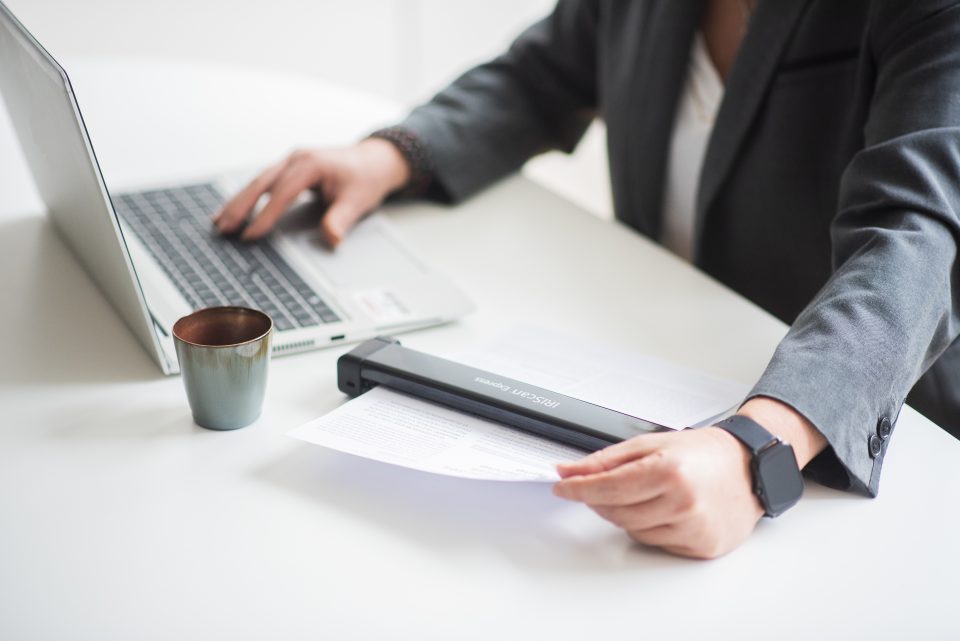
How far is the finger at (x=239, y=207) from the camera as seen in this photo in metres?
1.13

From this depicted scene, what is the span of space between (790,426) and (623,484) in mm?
157

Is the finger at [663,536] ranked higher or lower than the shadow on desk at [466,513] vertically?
higher

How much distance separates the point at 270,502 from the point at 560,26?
3.19 ft

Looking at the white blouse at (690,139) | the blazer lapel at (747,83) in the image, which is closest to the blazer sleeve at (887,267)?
the blazer lapel at (747,83)

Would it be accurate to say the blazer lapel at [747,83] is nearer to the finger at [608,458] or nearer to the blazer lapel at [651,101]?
the blazer lapel at [651,101]

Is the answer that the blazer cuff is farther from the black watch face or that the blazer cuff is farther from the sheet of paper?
the sheet of paper

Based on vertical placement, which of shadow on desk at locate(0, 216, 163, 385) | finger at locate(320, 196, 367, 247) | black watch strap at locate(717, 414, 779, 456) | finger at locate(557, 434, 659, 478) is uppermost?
black watch strap at locate(717, 414, 779, 456)

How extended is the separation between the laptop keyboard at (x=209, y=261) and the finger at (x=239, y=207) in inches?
0.6

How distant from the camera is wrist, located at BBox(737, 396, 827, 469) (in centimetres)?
72

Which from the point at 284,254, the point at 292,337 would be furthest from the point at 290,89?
the point at 292,337

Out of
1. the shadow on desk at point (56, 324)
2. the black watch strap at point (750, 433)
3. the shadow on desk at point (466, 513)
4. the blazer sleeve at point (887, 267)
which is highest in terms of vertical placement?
the blazer sleeve at point (887, 267)

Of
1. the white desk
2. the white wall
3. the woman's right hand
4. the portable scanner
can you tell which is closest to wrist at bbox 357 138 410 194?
the woman's right hand

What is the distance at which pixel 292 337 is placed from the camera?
92 centimetres

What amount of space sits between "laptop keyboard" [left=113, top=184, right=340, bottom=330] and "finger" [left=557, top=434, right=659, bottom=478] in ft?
1.19
